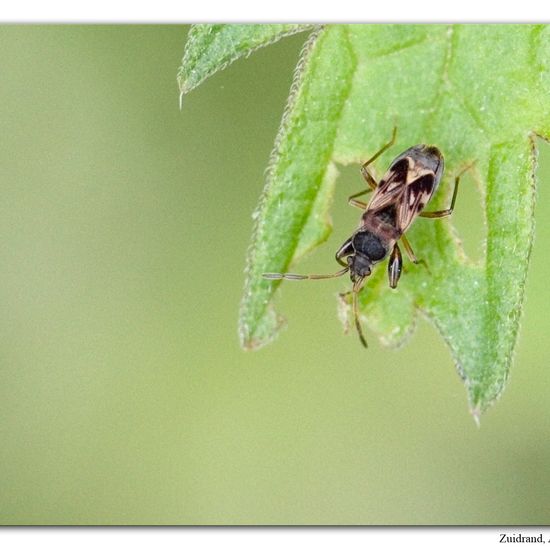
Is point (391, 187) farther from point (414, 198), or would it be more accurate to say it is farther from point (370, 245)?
point (370, 245)

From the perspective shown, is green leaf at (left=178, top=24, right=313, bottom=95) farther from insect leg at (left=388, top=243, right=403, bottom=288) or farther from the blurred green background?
insect leg at (left=388, top=243, right=403, bottom=288)

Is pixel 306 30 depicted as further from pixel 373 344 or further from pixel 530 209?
pixel 373 344

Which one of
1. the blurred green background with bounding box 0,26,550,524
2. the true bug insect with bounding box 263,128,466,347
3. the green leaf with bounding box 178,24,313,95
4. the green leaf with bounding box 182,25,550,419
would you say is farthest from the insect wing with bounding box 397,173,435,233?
the green leaf with bounding box 178,24,313,95

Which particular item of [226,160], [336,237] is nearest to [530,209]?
[336,237]

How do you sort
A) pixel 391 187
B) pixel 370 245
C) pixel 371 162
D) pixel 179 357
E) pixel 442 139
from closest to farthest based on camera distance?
1. pixel 442 139
2. pixel 371 162
3. pixel 391 187
4. pixel 370 245
5. pixel 179 357

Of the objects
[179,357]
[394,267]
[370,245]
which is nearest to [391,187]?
[370,245]

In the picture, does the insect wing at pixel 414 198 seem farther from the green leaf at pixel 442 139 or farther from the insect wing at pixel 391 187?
the green leaf at pixel 442 139
